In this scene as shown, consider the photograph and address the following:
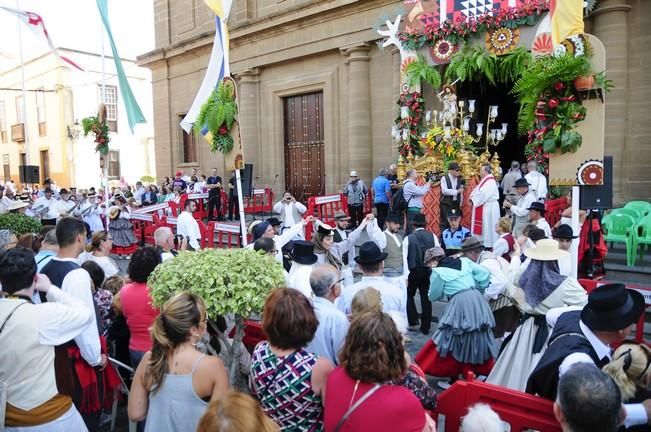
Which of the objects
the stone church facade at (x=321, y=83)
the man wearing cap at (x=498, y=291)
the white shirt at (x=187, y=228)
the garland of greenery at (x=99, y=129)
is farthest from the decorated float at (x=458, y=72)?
the garland of greenery at (x=99, y=129)

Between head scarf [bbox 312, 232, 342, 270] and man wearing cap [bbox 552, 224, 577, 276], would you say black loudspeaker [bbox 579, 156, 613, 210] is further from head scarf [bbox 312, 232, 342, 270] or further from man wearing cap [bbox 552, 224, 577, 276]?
head scarf [bbox 312, 232, 342, 270]

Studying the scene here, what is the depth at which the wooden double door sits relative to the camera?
58.7ft

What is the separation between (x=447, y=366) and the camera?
498cm

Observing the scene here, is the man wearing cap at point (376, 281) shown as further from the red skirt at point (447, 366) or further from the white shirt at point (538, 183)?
the white shirt at point (538, 183)

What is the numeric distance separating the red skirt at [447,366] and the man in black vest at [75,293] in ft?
9.98

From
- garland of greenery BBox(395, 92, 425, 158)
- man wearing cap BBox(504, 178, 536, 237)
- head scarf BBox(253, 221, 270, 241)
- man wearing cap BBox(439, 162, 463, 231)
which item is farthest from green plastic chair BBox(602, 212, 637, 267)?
head scarf BBox(253, 221, 270, 241)

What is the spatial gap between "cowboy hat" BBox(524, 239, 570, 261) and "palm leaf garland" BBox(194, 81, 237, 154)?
408 centimetres

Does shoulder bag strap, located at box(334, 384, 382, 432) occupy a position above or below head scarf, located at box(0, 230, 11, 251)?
below

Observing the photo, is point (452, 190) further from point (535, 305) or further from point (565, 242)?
point (535, 305)

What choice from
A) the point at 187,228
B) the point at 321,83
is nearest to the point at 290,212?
the point at 187,228

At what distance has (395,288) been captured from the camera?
493 cm

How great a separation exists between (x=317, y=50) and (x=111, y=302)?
1375 cm

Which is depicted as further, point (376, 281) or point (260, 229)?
point (260, 229)

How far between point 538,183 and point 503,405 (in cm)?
807
